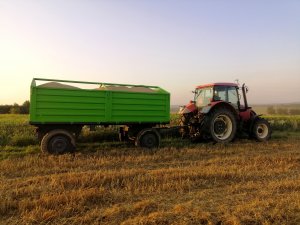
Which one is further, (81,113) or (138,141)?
(138,141)

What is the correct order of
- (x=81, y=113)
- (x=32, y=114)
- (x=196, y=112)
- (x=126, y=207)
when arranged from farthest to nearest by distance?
(x=196, y=112) < (x=81, y=113) < (x=32, y=114) < (x=126, y=207)

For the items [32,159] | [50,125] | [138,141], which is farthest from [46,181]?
[138,141]

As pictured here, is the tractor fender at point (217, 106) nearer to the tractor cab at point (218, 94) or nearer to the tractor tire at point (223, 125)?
the tractor tire at point (223, 125)

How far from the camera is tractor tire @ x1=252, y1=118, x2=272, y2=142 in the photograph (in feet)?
40.3

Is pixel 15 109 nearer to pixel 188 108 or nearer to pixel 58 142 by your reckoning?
pixel 188 108

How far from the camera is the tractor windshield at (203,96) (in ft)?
38.6

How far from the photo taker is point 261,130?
12.6 metres

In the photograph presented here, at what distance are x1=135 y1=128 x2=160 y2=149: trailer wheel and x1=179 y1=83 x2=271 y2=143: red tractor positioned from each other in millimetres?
1623

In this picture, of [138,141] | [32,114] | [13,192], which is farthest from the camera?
[138,141]

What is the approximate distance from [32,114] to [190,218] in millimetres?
5894

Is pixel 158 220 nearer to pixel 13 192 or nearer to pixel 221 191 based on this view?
pixel 221 191

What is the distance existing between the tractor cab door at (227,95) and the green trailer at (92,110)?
226 centimetres

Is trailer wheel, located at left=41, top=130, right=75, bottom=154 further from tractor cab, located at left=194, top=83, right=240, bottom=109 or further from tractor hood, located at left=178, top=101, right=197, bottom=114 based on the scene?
tractor cab, located at left=194, top=83, right=240, bottom=109

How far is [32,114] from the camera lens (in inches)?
336
